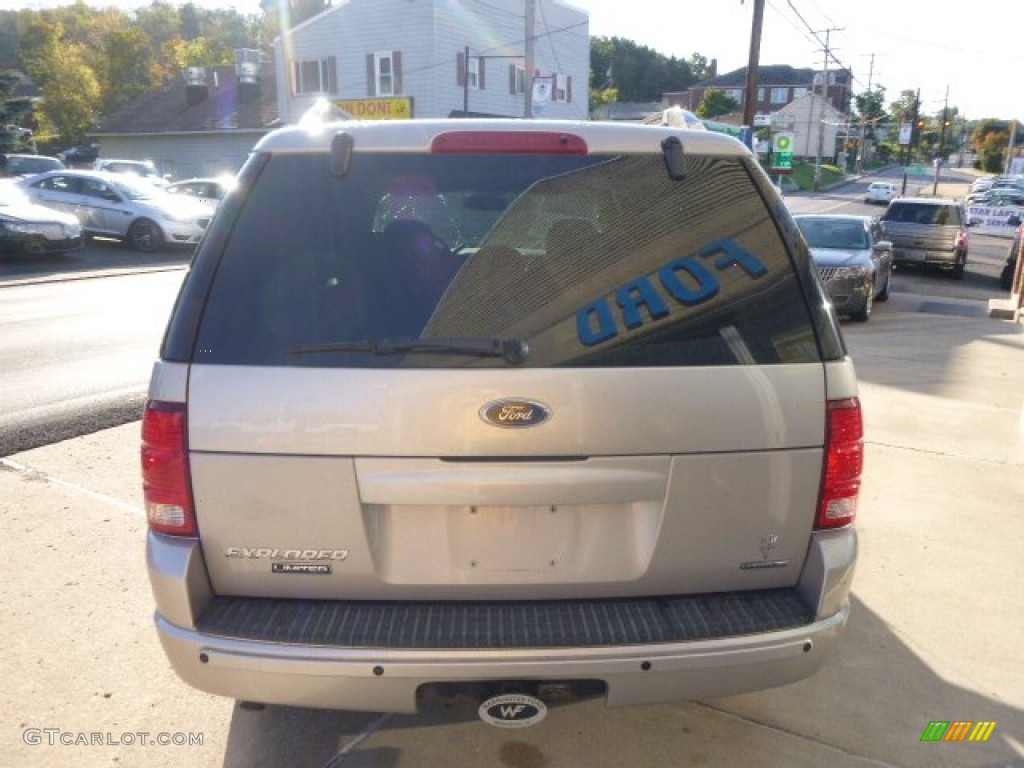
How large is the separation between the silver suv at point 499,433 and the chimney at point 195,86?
151 feet

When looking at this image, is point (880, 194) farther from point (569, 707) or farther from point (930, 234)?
point (569, 707)

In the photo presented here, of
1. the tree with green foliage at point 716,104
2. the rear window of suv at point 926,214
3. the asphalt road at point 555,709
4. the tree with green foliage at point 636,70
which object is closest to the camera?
the asphalt road at point 555,709

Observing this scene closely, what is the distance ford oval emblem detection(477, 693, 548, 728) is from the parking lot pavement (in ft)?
1.92

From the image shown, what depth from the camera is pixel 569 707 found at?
3098mm

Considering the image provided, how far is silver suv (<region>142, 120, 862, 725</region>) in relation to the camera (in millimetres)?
2242

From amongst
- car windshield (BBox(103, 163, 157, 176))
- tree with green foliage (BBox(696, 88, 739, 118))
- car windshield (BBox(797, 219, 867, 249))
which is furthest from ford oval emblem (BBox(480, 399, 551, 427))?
tree with green foliage (BBox(696, 88, 739, 118))

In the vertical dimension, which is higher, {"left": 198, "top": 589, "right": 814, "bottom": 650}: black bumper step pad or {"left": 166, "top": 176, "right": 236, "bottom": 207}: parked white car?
{"left": 166, "top": 176, "right": 236, "bottom": 207}: parked white car

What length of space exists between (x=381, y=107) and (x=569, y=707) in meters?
34.2

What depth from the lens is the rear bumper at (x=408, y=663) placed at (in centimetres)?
220

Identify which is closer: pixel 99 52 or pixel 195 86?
pixel 195 86

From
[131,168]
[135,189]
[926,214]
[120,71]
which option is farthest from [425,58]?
[120,71]

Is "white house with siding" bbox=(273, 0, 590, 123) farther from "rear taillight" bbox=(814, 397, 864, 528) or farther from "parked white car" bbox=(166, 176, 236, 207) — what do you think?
"rear taillight" bbox=(814, 397, 864, 528)

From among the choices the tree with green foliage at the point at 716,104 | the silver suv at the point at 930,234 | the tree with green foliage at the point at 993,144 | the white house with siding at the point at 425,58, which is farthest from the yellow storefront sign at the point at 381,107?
the tree with green foliage at the point at 993,144

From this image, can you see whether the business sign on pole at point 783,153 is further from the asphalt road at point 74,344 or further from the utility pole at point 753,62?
the asphalt road at point 74,344
